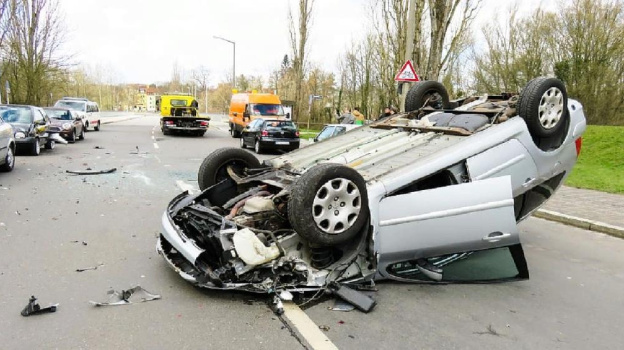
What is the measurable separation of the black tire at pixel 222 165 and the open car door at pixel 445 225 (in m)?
2.15

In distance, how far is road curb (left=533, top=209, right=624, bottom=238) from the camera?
22.9 feet

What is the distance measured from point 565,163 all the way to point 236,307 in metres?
3.75

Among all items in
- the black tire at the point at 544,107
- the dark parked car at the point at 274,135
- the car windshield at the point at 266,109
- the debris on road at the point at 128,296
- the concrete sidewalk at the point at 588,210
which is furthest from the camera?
the car windshield at the point at 266,109

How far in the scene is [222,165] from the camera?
5.75 meters

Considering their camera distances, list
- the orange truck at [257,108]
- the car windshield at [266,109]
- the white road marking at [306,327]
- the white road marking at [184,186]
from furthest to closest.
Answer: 1. the car windshield at [266,109]
2. the orange truck at [257,108]
3. the white road marking at [184,186]
4. the white road marking at [306,327]

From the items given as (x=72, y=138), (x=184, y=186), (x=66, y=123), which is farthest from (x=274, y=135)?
(x=66, y=123)

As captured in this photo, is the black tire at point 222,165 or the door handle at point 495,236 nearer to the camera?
the door handle at point 495,236

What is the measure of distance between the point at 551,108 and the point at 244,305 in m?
3.58

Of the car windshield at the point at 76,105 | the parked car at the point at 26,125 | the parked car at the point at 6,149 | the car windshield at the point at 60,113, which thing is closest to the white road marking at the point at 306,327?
the parked car at the point at 6,149

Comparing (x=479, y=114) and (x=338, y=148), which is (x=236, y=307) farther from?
(x=479, y=114)

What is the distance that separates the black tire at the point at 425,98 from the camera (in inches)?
261

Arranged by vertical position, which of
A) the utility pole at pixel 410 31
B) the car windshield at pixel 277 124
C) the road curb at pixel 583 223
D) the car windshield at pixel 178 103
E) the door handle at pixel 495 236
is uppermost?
the utility pole at pixel 410 31

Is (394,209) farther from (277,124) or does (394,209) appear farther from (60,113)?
(60,113)

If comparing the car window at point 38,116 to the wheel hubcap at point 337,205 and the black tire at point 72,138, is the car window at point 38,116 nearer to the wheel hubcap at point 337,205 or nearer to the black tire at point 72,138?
the black tire at point 72,138
